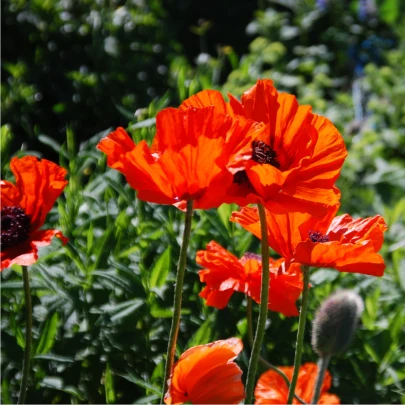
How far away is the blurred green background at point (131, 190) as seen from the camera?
4.77 ft

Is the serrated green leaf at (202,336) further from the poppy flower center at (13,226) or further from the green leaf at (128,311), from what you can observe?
the poppy flower center at (13,226)

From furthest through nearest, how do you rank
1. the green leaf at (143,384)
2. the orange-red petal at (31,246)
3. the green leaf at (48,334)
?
the green leaf at (48,334), the green leaf at (143,384), the orange-red petal at (31,246)

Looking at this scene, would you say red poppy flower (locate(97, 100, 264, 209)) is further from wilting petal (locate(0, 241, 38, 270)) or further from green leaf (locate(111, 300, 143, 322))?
green leaf (locate(111, 300, 143, 322))

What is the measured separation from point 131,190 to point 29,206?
551mm

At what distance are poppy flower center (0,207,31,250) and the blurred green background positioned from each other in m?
0.24

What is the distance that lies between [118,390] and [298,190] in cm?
73

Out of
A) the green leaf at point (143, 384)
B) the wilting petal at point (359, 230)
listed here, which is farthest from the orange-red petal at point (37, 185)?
the wilting petal at point (359, 230)

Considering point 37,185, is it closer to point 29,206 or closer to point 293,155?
point 29,206

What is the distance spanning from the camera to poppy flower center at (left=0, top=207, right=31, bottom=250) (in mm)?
1144

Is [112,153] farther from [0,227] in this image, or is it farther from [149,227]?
[149,227]

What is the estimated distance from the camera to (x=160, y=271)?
1439 mm

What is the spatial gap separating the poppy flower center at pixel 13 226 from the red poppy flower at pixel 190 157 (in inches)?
11.3

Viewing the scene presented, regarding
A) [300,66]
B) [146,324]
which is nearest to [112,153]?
[146,324]

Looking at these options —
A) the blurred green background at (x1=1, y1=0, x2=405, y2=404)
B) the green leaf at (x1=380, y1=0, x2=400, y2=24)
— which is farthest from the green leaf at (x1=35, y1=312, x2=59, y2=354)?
the green leaf at (x1=380, y1=0, x2=400, y2=24)
